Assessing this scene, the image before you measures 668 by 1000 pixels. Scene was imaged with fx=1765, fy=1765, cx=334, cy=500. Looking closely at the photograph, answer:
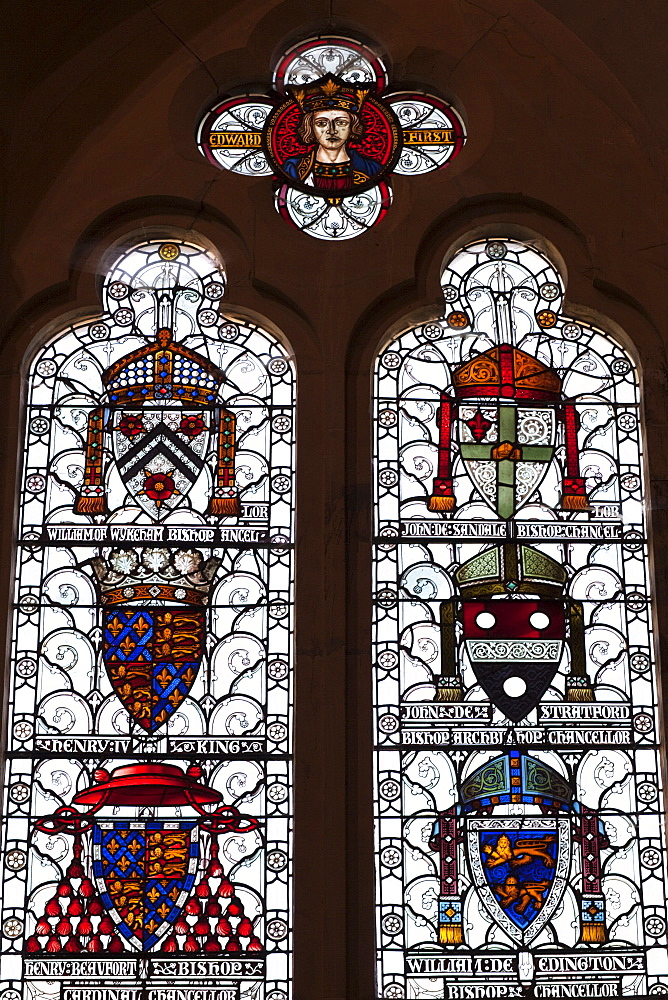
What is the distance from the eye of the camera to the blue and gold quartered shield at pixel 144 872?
258 inches

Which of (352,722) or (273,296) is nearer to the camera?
(352,722)

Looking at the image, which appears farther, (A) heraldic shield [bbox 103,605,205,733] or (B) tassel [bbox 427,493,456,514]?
(B) tassel [bbox 427,493,456,514]

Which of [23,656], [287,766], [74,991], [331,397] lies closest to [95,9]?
[331,397]

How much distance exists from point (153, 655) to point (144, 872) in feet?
2.79

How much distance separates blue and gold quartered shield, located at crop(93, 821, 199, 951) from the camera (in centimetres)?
654

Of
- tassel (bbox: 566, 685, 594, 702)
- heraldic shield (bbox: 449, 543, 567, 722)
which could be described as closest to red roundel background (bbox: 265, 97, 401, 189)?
heraldic shield (bbox: 449, 543, 567, 722)

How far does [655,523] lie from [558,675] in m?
0.76

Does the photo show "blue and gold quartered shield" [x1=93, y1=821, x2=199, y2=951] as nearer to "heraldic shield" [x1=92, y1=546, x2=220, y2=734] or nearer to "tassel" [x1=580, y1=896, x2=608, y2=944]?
"heraldic shield" [x1=92, y1=546, x2=220, y2=734]

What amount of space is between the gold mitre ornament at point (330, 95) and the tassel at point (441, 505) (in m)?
1.91

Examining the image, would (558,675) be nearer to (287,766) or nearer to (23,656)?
(287,766)

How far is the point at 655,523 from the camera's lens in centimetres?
718

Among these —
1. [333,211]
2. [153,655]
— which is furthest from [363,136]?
[153,655]

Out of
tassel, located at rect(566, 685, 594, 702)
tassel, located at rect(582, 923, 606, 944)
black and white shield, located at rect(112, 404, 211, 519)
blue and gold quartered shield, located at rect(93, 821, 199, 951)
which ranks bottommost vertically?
tassel, located at rect(582, 923, 606, 944)

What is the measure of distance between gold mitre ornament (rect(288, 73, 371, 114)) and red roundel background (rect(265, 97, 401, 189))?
33 mm
